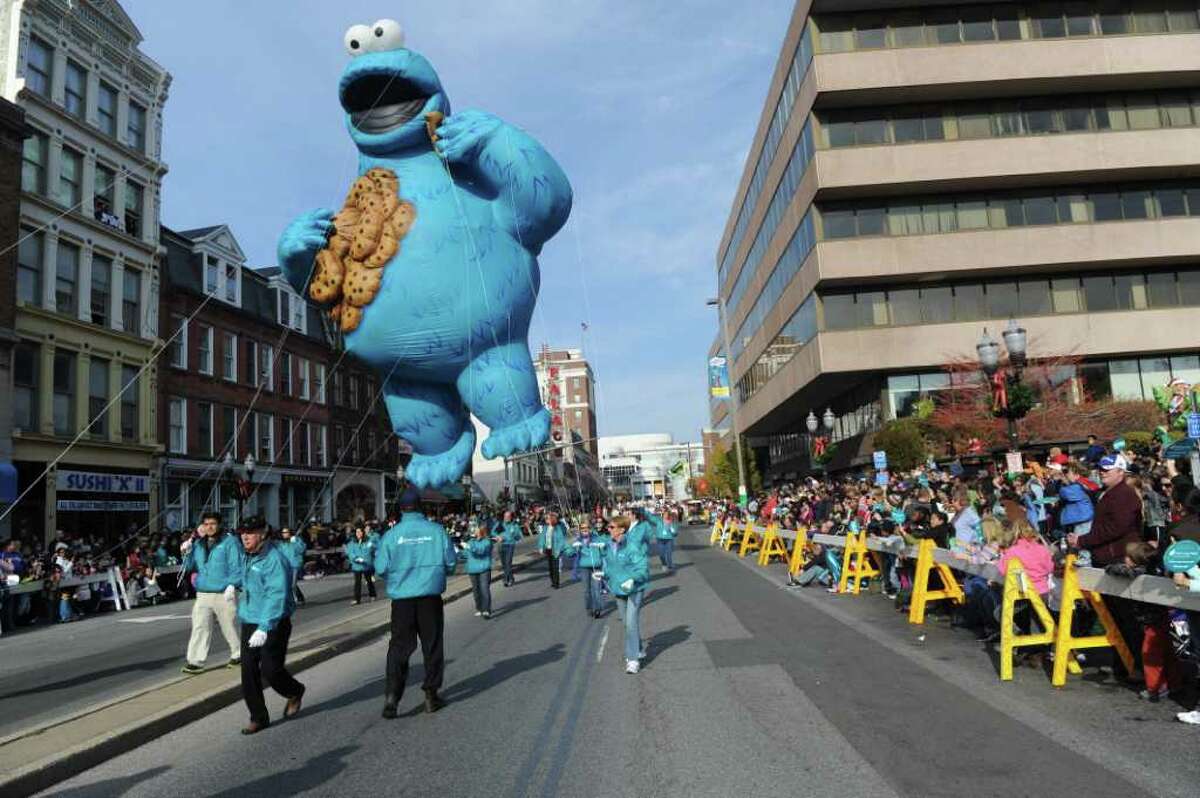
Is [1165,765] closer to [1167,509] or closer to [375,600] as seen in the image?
[1167,509]

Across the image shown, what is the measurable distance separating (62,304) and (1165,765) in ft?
85.0

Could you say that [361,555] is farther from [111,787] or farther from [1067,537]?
[1067,537]

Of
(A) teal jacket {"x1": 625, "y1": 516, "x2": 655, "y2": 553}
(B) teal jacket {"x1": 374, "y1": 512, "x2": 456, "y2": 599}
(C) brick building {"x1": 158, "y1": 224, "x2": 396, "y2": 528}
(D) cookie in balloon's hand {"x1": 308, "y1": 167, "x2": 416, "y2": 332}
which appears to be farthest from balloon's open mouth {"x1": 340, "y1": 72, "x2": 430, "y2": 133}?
(C) brick building {"x1": 158, "y1": 224, "x2": 396, "y2": 528}

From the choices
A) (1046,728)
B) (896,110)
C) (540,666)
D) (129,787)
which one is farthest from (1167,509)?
(896,110)

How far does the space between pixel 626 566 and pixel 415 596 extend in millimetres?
2317

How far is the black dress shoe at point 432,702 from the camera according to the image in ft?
20.9

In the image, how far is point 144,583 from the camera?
18.8 meters

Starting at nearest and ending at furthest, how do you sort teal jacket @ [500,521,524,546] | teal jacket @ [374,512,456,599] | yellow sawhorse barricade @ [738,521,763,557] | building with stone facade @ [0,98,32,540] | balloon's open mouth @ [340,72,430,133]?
teal jacket @ [374,512,456,599]
balloon's open mouth @ [340,72,430,133]
teal jacket @ [500,521,524,546]
building with stone facade @ [0,98,32,540]
yellow sawhorse barricade @ [738,521,763,557]

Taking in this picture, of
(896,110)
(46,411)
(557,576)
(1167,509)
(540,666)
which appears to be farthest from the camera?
(896,110)

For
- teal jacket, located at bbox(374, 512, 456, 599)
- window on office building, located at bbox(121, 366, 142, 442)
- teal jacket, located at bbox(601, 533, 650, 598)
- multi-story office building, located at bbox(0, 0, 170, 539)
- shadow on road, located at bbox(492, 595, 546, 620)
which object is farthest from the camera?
window on office building, located at bbox(121, 366, 142, 442)

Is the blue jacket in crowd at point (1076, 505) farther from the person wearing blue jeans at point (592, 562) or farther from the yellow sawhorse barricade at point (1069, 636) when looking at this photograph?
the person wearing blue jeans at point (592, 562)

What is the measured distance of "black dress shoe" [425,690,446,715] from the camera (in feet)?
20.9

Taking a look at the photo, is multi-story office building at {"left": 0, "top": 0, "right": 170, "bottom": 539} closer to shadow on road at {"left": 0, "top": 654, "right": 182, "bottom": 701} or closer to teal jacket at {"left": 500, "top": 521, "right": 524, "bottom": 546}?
teal jacket at {"left": 500, "top": 521, "right": 524, "bottom": 546}

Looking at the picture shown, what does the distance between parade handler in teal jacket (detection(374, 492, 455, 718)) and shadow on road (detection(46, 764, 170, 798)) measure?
161 centimetres
